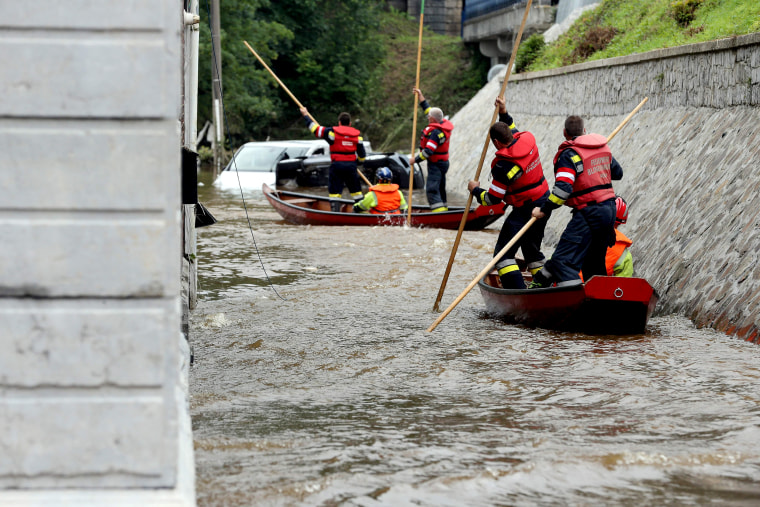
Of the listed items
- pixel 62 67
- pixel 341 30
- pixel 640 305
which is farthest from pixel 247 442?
pixel 341 30

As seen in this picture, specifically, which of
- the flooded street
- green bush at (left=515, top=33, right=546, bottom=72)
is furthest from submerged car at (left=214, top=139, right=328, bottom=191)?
the flooded street

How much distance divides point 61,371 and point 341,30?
127 feet

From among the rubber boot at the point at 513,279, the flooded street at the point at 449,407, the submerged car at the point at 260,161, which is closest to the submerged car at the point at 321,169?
the submerged car at the point at 260,161

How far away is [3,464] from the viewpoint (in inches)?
121

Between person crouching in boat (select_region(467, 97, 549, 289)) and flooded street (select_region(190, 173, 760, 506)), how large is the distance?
0.61 m

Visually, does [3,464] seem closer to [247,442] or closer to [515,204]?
[247,442]

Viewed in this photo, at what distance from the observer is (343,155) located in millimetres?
16234

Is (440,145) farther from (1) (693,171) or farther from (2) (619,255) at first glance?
(2) (619,255)

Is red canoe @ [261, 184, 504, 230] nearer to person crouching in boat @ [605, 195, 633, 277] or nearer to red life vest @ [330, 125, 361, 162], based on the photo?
red life vest @ [330, 125, 361, 162]

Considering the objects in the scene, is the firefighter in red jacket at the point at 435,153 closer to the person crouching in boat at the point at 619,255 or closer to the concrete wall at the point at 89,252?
the person crouching in boat at the point at 619,255

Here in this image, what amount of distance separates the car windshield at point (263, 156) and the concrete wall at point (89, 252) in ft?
61.3

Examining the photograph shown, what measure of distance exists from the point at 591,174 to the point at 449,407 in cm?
317

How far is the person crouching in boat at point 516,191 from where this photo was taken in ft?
27.5

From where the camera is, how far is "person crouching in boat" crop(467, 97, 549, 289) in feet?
27.5
